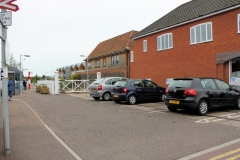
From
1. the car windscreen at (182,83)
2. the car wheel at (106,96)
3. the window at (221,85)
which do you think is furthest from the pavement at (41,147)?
the car wheel at (106,96)

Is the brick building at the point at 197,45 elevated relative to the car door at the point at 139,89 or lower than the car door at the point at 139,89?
elevated

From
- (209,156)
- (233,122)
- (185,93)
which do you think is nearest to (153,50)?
(185,93)

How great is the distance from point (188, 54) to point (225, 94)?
7.20 m

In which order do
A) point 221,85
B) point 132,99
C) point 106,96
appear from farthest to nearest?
point 106,96, point 132,99, point 221,85

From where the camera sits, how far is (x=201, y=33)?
52.0 ft

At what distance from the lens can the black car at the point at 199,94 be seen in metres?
9.07

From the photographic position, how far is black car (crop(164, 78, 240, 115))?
9.07 metres

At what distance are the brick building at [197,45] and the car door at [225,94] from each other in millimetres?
3798

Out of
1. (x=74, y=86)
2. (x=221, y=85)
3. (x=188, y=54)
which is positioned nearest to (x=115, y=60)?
(x=74, y=86)

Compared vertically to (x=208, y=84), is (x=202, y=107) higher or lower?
lower

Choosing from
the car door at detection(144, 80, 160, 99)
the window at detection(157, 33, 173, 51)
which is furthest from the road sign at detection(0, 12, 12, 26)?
the window at detection(157, 33, 173, 51)

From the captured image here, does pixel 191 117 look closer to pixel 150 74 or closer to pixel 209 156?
pixel 209 156

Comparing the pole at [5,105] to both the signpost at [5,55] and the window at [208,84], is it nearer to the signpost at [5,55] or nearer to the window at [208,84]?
the signpost at [5,55]

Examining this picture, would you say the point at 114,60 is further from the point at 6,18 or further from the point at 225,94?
the point at 6,18
